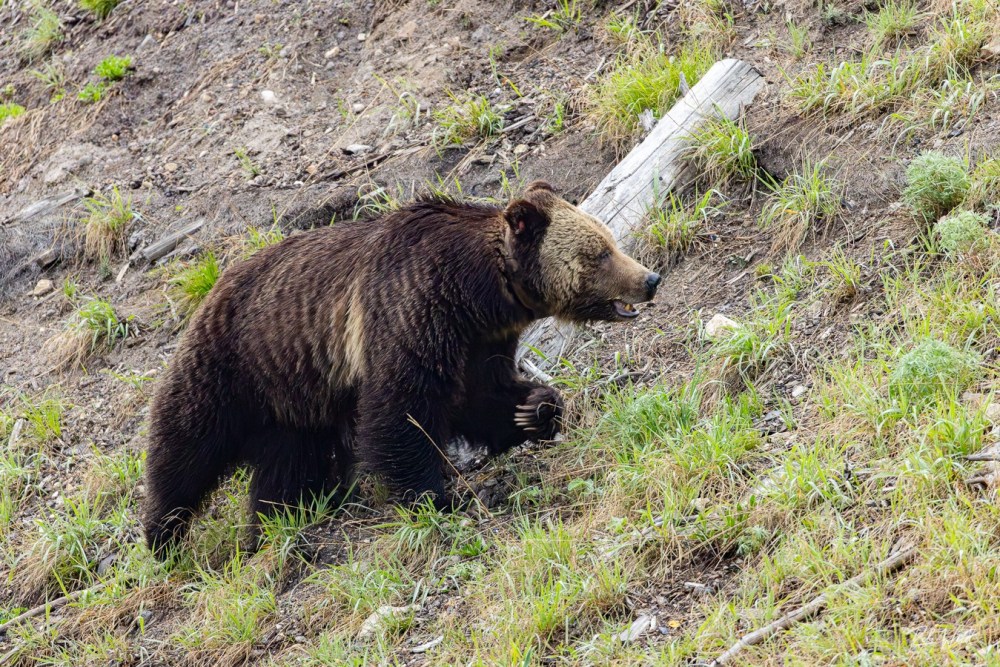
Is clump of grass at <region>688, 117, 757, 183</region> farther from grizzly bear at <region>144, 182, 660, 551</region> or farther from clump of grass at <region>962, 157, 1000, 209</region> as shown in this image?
clump of grass at <region>962, 157, 1000, 209</region>

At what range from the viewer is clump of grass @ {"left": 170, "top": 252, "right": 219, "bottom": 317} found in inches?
299

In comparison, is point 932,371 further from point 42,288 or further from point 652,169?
point 42,288

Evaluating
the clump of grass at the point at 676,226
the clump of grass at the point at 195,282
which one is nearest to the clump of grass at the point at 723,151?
the clump of grass at the point at 676,226

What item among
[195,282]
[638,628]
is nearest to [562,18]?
[195,282]

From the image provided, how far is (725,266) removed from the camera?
6430 millimetres

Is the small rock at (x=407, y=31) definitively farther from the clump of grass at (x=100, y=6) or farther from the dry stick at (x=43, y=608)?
the dry stick at (x=43, y=608)

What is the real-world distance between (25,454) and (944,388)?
5.55 metres

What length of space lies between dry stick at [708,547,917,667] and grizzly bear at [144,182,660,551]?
2057 millimetres

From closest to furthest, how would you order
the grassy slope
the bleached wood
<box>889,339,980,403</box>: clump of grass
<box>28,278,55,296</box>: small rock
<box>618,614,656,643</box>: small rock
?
the grassy slope < <box>618,614,656,643</box>: small rock < <box>889,339,980,403</box>: clump of grass < the bleached wood < <box>28,278,55,296</box>: small rock

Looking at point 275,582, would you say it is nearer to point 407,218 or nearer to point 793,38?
point 407,218

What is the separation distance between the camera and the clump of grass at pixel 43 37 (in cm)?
1020

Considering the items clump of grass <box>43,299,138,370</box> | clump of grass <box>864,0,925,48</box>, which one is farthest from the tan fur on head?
clump of grass <box>43,299,138,370</box>

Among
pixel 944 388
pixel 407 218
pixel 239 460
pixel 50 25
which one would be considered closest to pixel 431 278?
pixel 407 218

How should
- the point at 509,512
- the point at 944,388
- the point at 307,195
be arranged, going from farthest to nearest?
the point at 307,195 → the point at 509,512 → the point at 944,388
